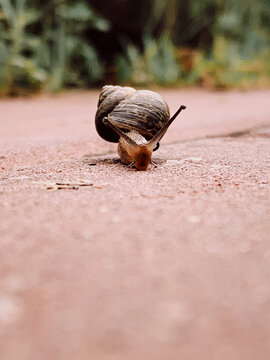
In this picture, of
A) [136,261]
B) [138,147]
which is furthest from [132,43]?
[136,261]

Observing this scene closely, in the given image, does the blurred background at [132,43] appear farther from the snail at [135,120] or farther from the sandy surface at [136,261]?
the sandy surface at [136,261]

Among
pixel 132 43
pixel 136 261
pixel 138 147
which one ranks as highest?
pixel 136 261

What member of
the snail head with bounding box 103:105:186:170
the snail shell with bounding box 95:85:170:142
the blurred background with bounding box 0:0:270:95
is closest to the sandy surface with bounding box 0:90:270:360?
the snail head with bounding box 103:105:186:170

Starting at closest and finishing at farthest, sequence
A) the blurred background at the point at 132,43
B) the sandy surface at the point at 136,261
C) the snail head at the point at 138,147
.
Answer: the sandy surface at the point at 136,261, the snail head at the point at 138,147, the blurred background at the point at 132,43

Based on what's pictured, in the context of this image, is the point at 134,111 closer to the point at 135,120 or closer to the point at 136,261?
the point at 135,120

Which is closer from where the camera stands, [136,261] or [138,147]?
[136,261]

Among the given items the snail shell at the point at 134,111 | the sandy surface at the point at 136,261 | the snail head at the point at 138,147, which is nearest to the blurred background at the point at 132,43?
the snail shell at the point at 134,111

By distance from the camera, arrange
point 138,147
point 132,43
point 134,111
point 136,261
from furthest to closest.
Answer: point 132,43 → point 134,111 → point 138,147 → point 136,261
